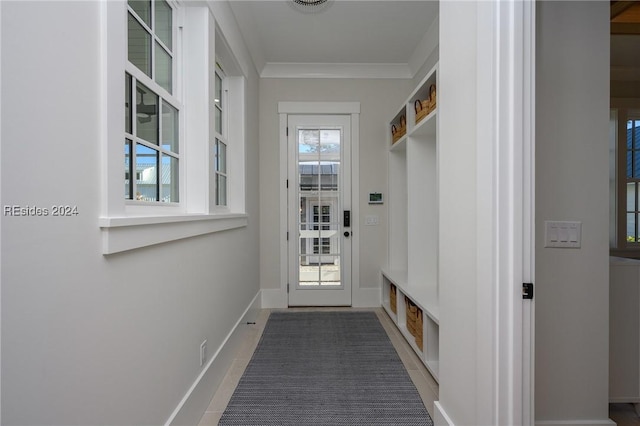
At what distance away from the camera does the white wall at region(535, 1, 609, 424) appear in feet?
4.91

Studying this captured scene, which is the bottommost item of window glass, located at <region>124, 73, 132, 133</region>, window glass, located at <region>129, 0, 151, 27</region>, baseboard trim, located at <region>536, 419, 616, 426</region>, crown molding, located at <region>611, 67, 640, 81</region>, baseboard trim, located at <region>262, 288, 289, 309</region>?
baseboard trim, located at <region>262, 288, 289, 309</region>

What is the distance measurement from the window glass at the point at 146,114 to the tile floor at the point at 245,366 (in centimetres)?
153

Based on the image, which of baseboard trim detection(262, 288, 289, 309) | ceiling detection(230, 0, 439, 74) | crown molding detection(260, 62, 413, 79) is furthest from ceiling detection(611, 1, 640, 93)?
baseboard trim detection(262, 288, 289, 309)

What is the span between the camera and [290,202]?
3973 millimetres

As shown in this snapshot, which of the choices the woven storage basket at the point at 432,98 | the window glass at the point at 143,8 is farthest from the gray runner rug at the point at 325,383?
the window glass at the point at 143,8

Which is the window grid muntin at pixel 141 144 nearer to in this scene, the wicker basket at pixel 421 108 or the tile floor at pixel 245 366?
the tile floor at pixel 245 366

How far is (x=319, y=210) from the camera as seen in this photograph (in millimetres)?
4008

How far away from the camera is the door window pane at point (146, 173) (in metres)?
1.49

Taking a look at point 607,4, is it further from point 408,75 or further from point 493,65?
point 408,75

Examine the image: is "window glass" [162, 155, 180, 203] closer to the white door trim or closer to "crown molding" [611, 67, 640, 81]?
the white door trim

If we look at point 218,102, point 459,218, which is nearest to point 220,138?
point 218,102

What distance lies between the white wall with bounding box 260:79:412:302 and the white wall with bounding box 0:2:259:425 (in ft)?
8.59

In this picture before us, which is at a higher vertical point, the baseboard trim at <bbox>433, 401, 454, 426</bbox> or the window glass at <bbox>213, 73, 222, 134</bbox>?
the window glass at <bbox>213, 73, 222, 134</bbox>

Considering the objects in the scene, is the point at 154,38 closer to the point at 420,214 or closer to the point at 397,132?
the point at 420,214
